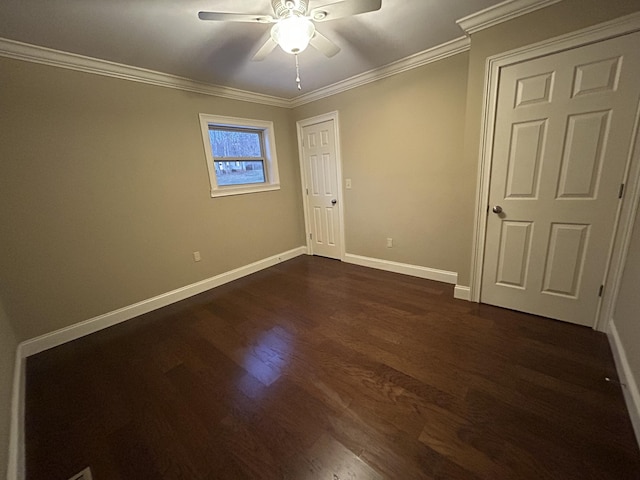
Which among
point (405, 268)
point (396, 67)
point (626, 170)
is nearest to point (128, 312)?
point (405, 268)

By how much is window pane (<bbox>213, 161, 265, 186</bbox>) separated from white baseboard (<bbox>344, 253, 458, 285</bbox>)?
184 cm

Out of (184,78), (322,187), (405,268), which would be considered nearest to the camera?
(184,78)

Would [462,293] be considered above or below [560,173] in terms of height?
below

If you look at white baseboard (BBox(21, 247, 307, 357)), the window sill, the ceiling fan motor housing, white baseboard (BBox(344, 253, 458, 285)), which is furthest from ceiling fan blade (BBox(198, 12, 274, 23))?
white baseboard (BBox(344, 253, 458, 285))

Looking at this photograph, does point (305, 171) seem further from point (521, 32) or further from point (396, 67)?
point (521, 32)

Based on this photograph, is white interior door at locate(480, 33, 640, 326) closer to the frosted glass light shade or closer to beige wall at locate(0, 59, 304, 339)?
the frosted glass light shade

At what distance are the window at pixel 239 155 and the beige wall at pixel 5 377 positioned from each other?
2.05 m

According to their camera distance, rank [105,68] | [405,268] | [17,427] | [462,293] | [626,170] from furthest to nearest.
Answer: [405,268]
[462,293]
[105,68]
[626,170]
[17,427]

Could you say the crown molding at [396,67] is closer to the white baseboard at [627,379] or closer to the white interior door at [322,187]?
the white interior door at [322,187]

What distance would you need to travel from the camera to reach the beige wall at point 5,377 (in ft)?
3.79

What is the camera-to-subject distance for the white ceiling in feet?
5.36

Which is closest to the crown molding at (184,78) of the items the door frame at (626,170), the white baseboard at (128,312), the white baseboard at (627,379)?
the door frame at (626,170)

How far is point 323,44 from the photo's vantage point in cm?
180

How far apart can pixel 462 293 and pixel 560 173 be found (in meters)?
1.29
